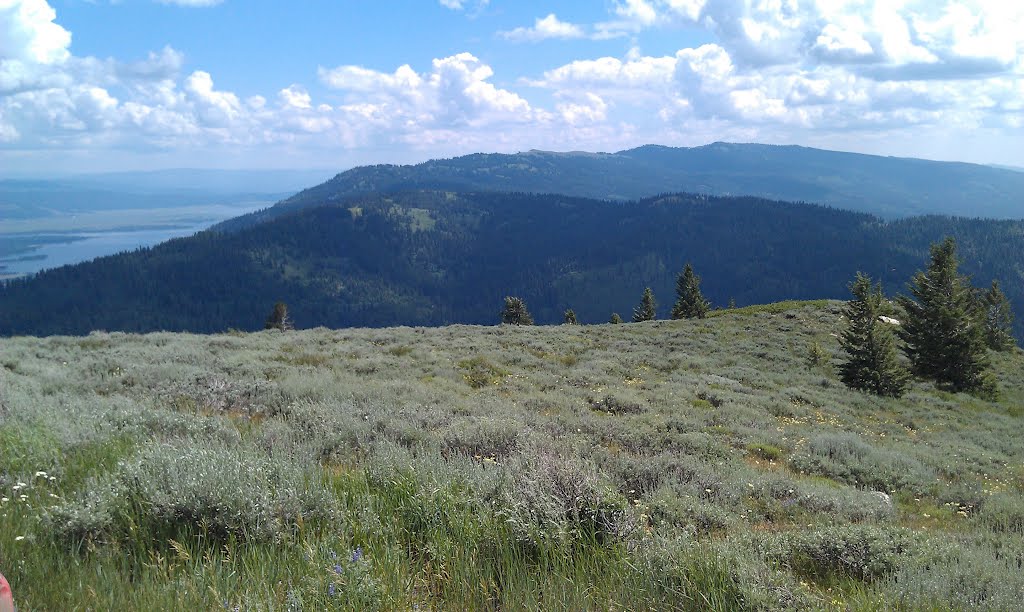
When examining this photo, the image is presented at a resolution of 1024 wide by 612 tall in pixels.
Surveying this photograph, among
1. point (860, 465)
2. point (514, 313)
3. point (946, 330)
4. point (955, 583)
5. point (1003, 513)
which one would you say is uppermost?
point (955, 583)

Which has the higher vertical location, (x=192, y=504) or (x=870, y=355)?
(x=192, y=504)

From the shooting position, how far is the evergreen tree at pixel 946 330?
29.3 meters

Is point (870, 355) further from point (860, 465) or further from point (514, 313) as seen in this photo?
point (514, 313)

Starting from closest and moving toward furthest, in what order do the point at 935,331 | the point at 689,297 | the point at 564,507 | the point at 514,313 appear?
the point at 564,507, the point at 935,331, the point at 689,297, the point at 514,313

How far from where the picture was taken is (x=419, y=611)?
260 centimetres

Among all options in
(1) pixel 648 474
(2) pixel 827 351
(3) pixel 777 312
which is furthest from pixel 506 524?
(3) pixel 777 312

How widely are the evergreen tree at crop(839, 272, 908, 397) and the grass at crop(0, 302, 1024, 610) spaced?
48.1 ft

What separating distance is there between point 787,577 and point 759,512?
3236 millimetres

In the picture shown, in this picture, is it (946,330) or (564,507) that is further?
(946,330)

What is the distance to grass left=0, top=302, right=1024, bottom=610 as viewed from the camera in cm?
286

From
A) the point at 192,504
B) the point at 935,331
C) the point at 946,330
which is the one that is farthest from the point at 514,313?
the point at 192,504

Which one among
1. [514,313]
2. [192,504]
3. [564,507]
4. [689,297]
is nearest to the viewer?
[192,504]

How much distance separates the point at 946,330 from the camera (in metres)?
29.8

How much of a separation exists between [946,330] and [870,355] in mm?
8717
